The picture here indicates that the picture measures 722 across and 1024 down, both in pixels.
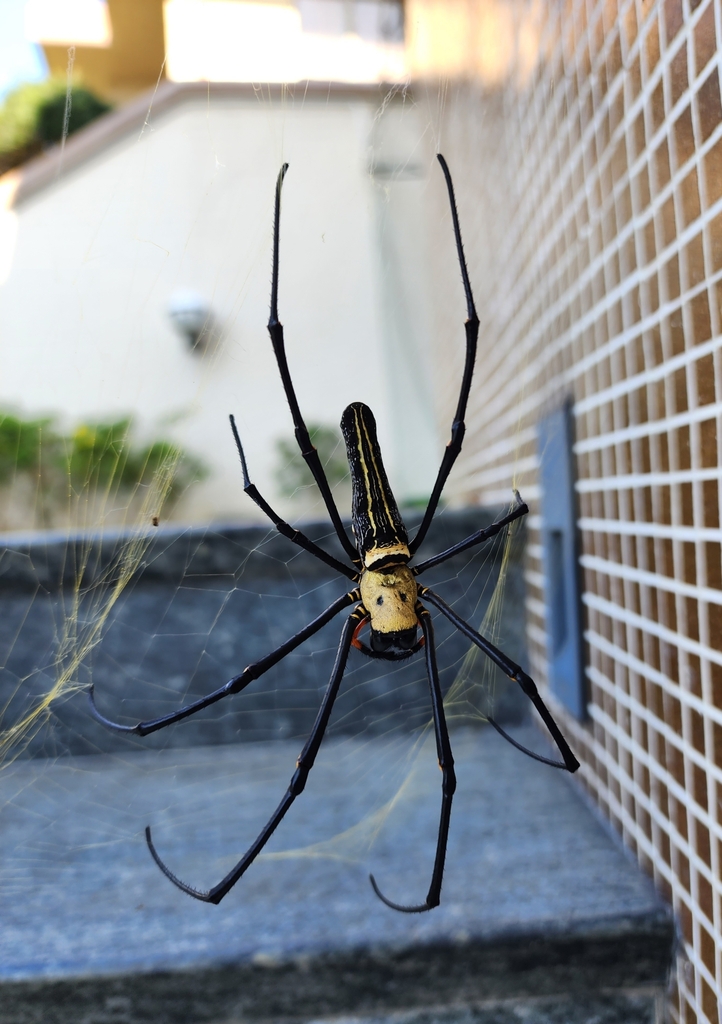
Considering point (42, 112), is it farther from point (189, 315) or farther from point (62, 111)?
point (189, 315)

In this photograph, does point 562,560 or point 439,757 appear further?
point 562,560

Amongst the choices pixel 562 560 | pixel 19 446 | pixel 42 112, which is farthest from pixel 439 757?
pixel 42 112

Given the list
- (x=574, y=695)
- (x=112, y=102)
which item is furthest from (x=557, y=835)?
(x=112, y=102)

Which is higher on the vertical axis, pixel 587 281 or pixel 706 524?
pixel 587 281

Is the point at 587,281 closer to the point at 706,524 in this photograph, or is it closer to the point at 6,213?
the point at 706,524

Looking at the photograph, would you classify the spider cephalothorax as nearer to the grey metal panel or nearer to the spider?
the spider

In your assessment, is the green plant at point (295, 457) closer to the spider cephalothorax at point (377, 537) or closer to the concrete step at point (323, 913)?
the concrete step at point (323, 913)
